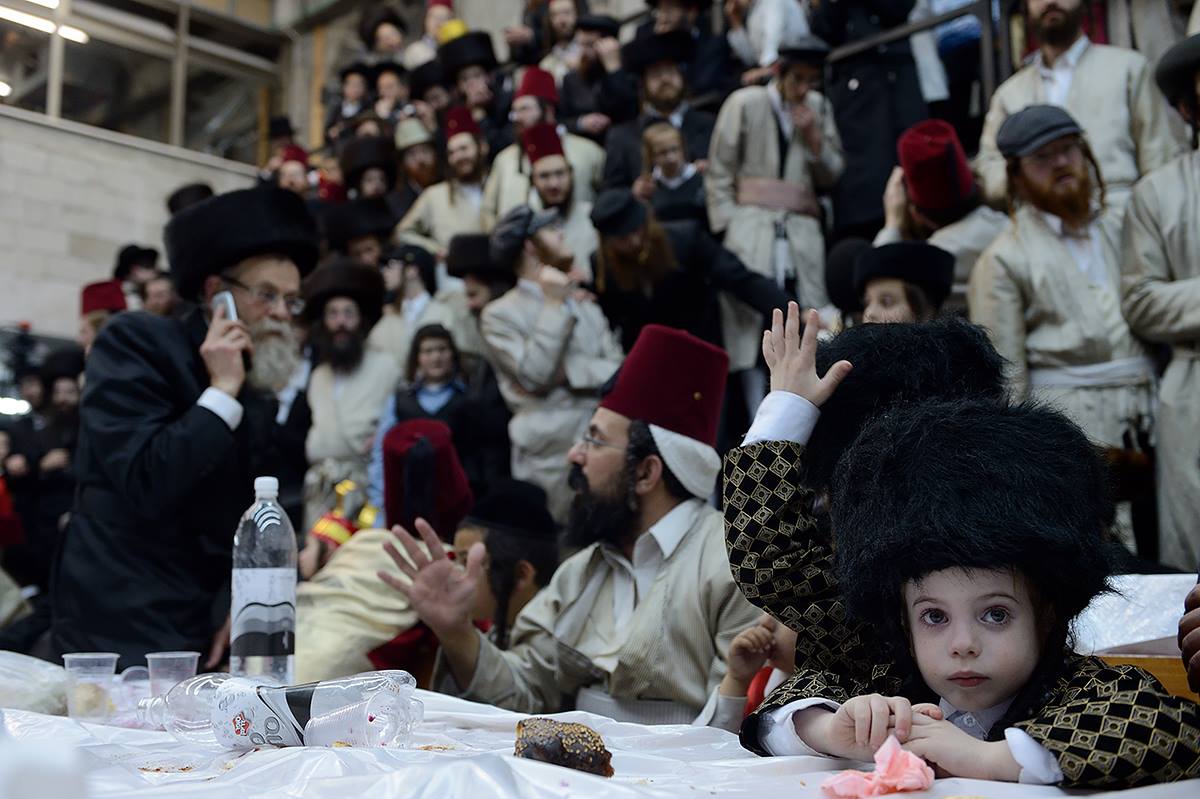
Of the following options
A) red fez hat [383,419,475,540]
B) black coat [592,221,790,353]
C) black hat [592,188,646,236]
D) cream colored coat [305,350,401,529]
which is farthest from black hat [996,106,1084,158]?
cream colored coat [305,350,401,529]

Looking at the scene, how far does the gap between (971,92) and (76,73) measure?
1168 cm

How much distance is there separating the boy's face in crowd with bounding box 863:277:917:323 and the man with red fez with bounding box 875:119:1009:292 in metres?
0.38

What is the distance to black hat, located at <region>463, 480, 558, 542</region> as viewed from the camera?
165 inches

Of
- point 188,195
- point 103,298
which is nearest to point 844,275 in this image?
point 103,298

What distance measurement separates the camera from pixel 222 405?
328cm

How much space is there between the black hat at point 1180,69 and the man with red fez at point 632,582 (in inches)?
73.4

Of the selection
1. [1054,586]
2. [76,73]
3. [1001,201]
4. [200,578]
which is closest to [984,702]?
[1054,586]

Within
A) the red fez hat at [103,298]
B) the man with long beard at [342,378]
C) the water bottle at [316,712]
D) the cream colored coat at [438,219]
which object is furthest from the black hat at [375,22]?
the water bottle at [316,712]

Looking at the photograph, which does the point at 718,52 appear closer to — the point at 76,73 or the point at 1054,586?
the point at 1054,586

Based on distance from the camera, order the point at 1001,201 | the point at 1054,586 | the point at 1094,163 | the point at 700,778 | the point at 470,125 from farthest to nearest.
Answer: the point at 470,125, the point at 1001,201, the point at 1094,163, the point at 1054,586, the point at 700,778

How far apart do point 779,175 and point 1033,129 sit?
1825 mm

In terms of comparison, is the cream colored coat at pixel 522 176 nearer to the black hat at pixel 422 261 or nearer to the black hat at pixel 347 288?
the black hat at pixel 422 261

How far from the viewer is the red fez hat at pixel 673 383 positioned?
3.46 m

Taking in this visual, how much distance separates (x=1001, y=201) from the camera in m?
4.87
